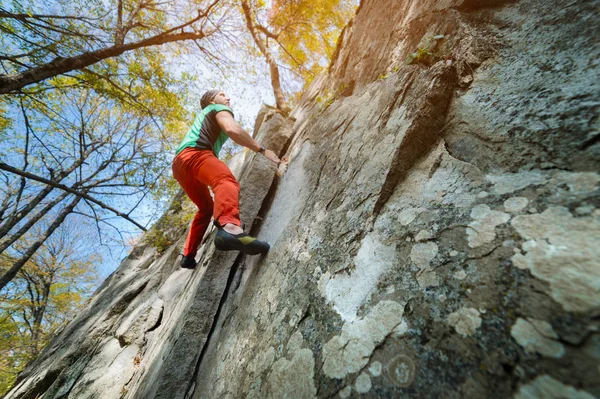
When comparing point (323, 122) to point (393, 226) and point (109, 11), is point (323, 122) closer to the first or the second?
point (393, 226)

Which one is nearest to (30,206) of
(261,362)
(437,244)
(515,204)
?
(261,362)

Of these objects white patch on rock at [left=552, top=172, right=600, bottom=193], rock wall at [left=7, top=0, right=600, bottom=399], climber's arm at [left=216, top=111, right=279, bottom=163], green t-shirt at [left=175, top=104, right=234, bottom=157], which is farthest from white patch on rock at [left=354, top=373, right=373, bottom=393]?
green t-shirt at [left=175, top=104, right=234, bottom=157]

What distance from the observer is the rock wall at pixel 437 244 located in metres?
0.77

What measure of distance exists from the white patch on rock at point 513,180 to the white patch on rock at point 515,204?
61mm

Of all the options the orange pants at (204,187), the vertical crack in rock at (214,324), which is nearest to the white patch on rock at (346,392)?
the orange pants at (204,187)

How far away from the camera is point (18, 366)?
1041 centimetres

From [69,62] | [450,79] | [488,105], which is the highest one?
[69,62]

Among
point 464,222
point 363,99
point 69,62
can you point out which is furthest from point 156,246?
point 464,222

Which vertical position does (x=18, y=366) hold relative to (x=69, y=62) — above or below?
below

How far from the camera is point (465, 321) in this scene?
2.86 feet

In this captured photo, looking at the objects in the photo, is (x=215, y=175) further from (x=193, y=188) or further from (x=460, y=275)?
(x=460, y=275)

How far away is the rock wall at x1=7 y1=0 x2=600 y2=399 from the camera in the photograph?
77 cm

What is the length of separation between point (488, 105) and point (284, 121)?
141 inches

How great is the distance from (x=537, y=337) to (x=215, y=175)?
9.04ft
